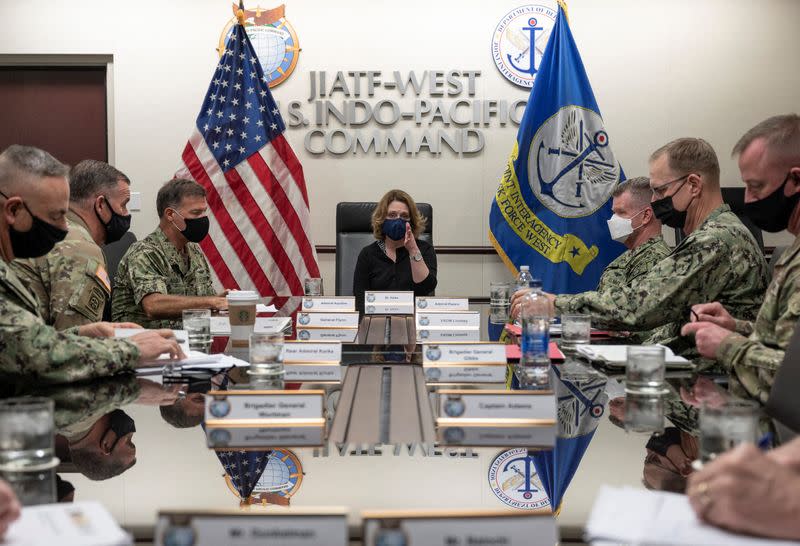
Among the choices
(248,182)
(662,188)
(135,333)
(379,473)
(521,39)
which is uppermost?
(521,39)

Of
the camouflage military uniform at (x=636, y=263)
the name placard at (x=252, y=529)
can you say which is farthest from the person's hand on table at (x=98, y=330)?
the camouflage military uniform at (x=636, y=263)

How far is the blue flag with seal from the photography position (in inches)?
202

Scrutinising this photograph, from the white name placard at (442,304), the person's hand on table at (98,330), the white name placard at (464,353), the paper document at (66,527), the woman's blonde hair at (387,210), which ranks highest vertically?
the woman's blonde hair at (387,210)

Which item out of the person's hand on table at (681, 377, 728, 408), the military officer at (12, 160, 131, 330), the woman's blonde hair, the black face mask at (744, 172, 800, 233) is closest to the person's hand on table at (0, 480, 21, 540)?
the person's hand on table at (681, 377, 728, 408)

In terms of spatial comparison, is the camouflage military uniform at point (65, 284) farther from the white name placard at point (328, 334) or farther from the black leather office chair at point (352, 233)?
the black leather office chair at point (352, 233)

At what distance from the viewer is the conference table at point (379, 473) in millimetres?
1021

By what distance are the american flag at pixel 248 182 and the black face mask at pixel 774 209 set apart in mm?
3182

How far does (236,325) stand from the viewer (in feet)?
8.23

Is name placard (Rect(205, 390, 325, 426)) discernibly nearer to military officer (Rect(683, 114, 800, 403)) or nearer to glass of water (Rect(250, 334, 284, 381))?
glass of water (Rect(250, 334, 284, 381))

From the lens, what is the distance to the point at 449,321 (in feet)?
8.91

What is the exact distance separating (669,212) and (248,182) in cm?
277

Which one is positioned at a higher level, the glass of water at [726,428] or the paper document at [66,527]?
the glass of water at [726,428]

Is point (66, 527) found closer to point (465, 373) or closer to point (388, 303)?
point (465, 373)

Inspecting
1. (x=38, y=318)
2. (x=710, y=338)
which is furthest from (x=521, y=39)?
(x=38, y=318)
